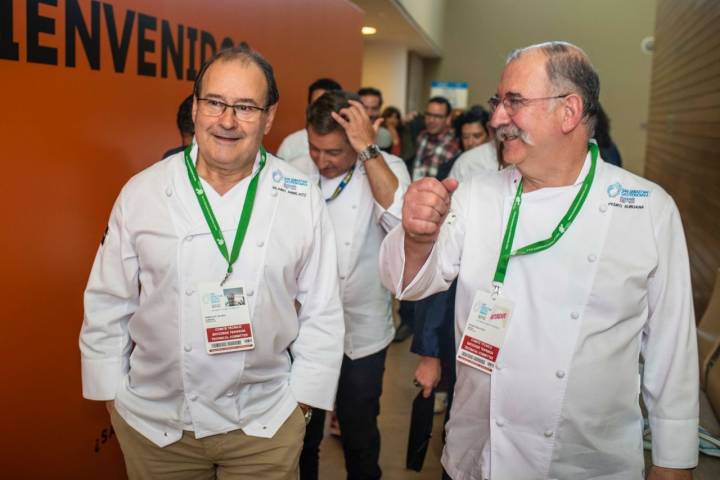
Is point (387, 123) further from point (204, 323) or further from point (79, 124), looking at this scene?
point (204, 323)


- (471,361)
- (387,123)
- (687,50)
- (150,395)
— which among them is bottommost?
(150,395)

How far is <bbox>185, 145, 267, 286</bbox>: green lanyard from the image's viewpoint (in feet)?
5.89

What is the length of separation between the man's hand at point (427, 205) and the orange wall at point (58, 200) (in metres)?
1.44

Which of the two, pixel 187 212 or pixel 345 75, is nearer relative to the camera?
pixel 187 212

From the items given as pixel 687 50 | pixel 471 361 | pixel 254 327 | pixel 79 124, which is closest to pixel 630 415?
pixel 471 361

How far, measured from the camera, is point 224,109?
1824 millimetres

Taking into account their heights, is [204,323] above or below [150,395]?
above

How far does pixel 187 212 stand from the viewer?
5.96ft

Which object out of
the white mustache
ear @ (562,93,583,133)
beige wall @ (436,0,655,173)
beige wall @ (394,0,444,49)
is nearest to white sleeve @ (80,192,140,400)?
the white mustache

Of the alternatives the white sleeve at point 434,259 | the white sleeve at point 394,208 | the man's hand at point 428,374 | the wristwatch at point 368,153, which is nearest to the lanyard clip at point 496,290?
the white sleeve at point 434,259

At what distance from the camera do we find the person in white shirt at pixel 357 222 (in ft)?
8.20

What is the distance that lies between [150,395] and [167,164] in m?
0.63

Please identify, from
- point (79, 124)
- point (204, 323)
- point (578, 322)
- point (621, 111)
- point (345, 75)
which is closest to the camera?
point (578, 322)

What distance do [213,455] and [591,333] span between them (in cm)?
104
